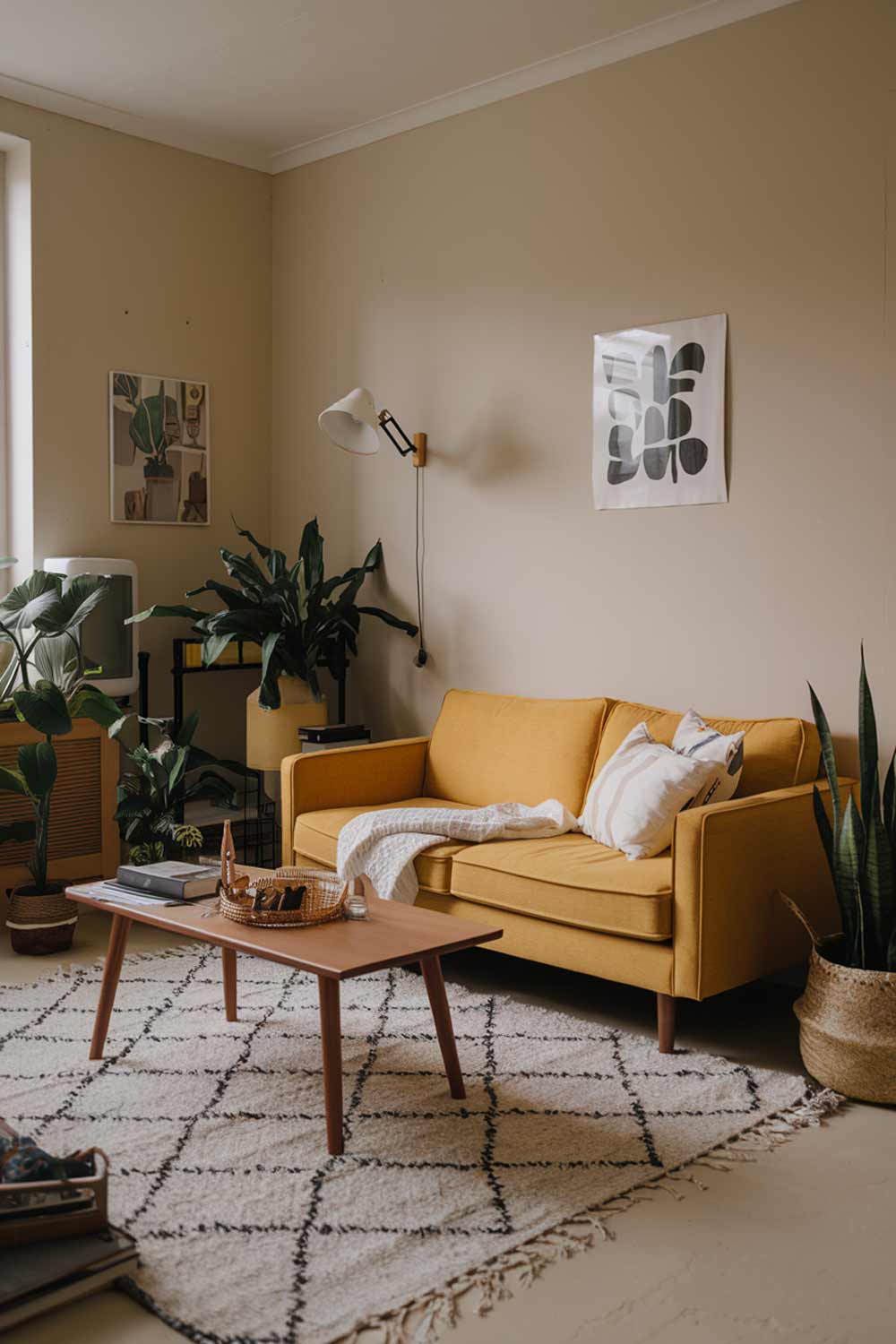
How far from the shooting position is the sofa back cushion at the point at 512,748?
402cm

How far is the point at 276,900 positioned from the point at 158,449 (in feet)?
8.92

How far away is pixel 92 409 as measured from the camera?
4.83 metres

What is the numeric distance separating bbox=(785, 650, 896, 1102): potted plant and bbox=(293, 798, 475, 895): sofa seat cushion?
39.3 inches

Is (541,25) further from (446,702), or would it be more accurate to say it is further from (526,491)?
(446,702)

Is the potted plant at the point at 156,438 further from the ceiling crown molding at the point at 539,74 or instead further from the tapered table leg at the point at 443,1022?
the tapered table leg at the point at 443,1022

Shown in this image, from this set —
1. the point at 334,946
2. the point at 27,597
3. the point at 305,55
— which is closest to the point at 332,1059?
the point at 334,946

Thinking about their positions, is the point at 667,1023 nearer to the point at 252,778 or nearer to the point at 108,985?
the point at 108,985

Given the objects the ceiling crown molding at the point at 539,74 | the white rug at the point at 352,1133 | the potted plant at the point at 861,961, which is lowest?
the white rug at the point at 352,1133

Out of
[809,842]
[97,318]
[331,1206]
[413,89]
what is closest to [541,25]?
[413,89]

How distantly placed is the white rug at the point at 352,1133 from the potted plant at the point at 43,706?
36cm

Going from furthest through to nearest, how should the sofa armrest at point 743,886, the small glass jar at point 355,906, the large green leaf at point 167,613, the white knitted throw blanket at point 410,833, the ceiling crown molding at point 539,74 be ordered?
the large green leaf at point 167,613
the ceiling crown molding at point 539,74
the white knitted throw blanket at point 410,833
the sofa armrest at point 743,886
the small glass jar at point 355,906

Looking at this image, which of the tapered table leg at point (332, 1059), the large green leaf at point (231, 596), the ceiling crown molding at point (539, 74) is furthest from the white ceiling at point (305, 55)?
the tapered table leg at point (332, 1059)

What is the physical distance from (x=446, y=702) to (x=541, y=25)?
7.35 ft

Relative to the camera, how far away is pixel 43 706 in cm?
397
